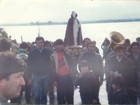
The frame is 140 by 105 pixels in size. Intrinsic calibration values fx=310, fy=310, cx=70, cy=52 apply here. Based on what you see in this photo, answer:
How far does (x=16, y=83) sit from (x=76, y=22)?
95 centimetres

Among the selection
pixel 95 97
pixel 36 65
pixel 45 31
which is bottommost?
pixel 95 97

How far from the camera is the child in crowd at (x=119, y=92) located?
1428 millimetres

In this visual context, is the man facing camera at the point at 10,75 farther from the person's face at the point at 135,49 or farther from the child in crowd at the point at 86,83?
the person's face at the point at 135,49

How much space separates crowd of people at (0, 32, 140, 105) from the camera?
5.01ft

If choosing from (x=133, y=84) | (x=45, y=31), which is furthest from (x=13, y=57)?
(x=133, y=84)

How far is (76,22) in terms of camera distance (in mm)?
1519

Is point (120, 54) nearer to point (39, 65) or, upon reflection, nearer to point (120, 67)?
point (120, 67)

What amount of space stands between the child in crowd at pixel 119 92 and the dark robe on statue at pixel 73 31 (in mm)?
308

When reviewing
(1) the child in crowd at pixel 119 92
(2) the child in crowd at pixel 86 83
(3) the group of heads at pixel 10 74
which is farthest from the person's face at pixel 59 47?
(3) the group of heads at pixel 10 74

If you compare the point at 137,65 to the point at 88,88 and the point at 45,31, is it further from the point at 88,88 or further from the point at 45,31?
the point at 45,31

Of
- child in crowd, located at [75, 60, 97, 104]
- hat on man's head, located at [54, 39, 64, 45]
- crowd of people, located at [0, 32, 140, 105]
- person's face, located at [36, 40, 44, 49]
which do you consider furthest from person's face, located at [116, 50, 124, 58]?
person's face, located at [36, 40, 44, 49]

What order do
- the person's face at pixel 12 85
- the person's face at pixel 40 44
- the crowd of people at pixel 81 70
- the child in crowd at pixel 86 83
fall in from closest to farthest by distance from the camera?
the person's face at pixel 12 85, the crowd of people at pixel 81 70, the child in crowd at pixel 86 83, the person's face at pixel 40 44

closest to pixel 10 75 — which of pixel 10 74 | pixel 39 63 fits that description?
pixel 10 74

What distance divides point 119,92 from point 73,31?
38 cm
